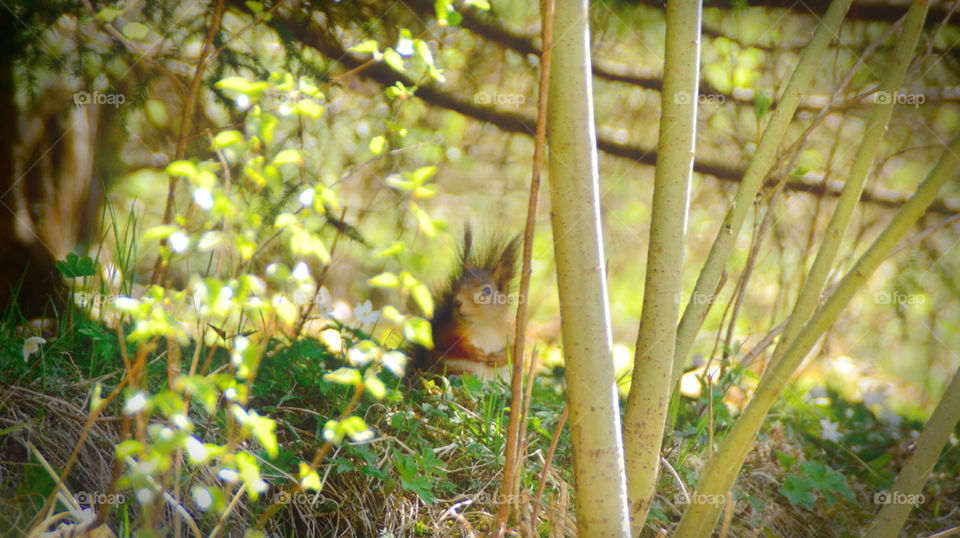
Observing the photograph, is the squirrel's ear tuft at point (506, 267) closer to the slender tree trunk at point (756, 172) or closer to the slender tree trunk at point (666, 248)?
the slender tree trunk at point (756, 172)

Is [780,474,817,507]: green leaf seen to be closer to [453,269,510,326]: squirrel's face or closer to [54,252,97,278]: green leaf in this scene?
[453,269,510,326]: squirrel's face

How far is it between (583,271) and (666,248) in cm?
36

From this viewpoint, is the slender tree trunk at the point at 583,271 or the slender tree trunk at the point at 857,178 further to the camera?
the slender tree trunk at the point at 857,178

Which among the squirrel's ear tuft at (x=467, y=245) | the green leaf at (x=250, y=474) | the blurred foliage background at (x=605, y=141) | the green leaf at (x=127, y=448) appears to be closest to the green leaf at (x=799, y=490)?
the blurred foliage background at (x=605, y=141)

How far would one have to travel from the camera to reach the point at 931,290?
333 centimetres

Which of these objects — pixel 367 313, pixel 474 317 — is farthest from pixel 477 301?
pixel 367 313

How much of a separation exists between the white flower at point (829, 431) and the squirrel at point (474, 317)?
1.39 meters

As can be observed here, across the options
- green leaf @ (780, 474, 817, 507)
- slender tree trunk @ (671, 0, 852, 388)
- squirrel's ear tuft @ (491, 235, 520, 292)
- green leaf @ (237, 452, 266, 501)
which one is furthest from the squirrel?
green leaf @ (237, 452, 266, 501)

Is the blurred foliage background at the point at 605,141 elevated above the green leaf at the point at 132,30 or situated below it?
above

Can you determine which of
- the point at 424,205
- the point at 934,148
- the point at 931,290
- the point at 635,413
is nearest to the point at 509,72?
the point at 424,205

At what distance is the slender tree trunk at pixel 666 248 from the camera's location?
1428mm

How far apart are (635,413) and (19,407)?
5.51 ft

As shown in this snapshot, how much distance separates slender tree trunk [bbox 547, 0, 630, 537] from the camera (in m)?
1.18

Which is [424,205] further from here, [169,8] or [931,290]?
[931,290]
